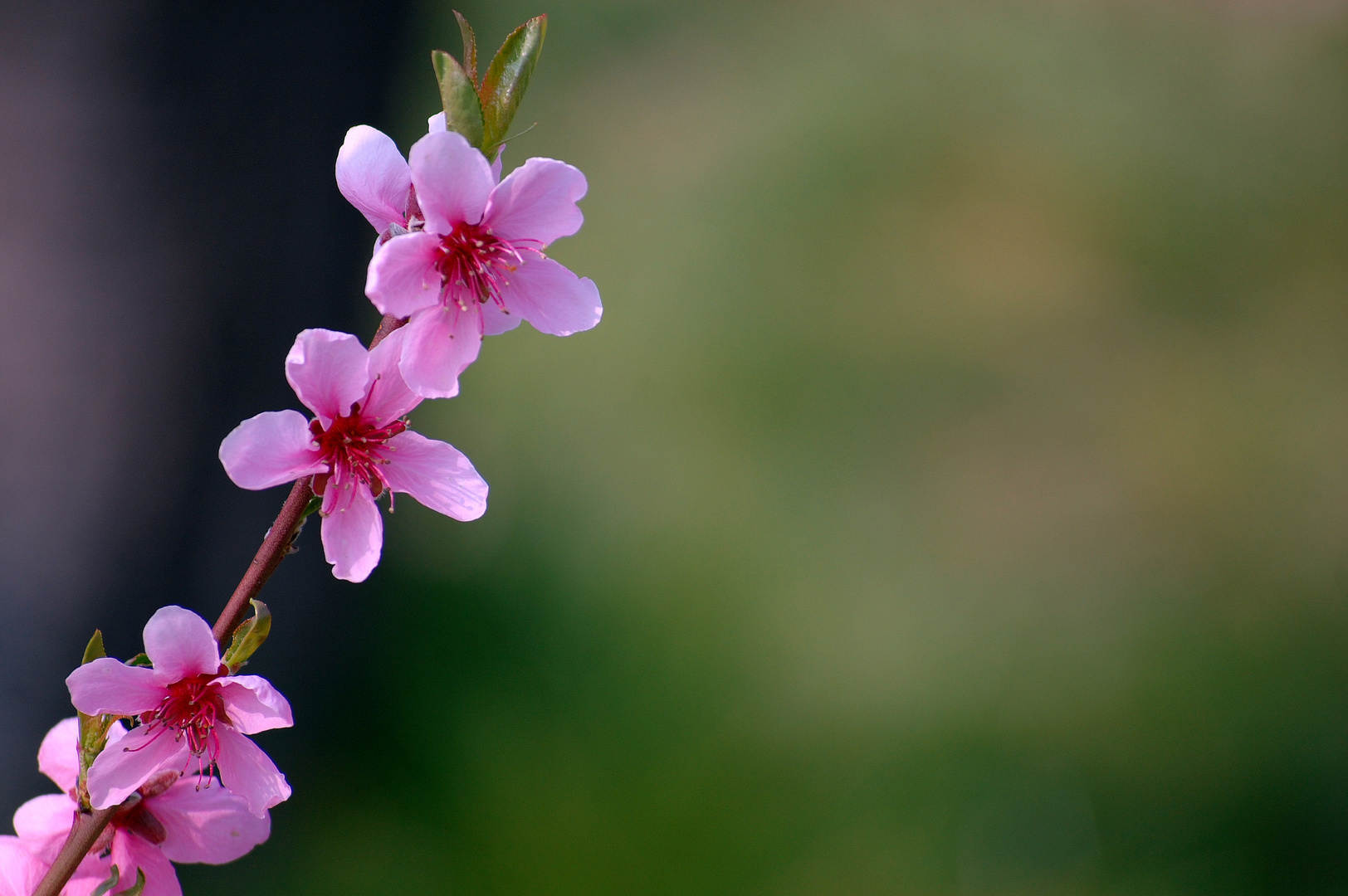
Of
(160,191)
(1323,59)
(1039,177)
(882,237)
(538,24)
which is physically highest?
(1323,59)

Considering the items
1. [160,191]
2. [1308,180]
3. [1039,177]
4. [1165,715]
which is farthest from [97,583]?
[1308,180]

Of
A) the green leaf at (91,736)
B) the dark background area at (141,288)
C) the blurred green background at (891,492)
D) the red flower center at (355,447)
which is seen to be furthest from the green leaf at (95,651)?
the blurred green background at (891,492)

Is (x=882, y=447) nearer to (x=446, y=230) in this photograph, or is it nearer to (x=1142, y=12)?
(x=1142, y=12)

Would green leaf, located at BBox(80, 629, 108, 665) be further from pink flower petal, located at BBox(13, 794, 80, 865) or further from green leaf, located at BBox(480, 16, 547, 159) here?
green leaf, located at BBox(480, 16, 547, 159)

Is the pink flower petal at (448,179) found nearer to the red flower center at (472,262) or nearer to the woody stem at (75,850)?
the red flower center at (472,262)

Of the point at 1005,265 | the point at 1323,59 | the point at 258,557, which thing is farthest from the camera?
the point at 1323,59

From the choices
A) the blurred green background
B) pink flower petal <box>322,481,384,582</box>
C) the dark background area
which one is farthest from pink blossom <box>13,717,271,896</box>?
the blurred green background
